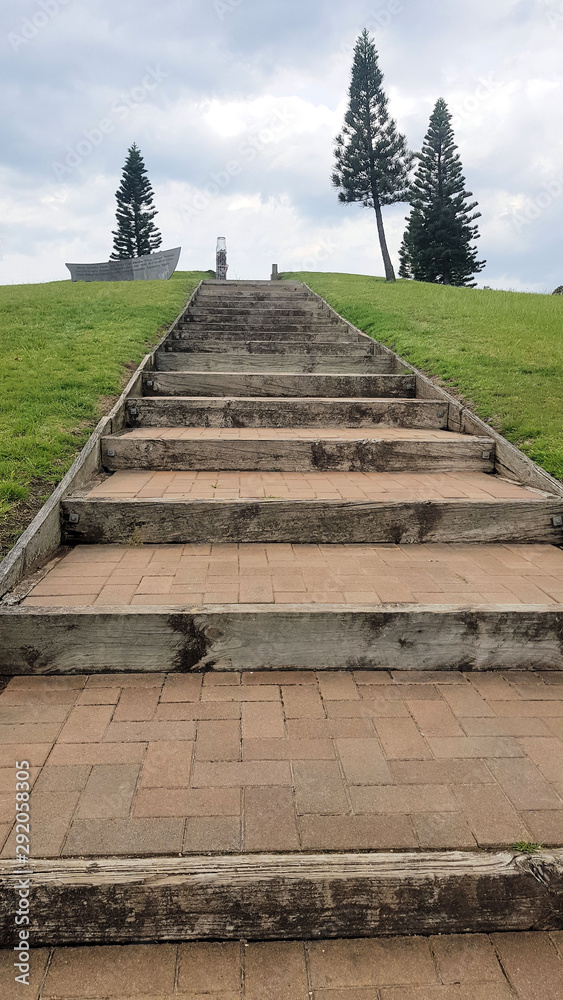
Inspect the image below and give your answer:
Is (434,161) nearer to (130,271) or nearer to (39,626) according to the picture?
(130,271)

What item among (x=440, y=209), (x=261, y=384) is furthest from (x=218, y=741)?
(x=440, y=209)

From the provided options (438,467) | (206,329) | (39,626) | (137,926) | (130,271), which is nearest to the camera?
(137,926)

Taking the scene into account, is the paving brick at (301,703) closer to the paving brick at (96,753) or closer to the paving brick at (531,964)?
the paving brick at (96,753)

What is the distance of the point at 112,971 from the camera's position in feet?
4.30

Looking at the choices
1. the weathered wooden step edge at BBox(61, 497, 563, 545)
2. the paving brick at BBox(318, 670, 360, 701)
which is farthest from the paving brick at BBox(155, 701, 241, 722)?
the weathered wooden step edge at BBox(61, 497, 563, 545)

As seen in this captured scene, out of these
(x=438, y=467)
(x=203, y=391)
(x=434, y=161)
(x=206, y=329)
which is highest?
(x=434, y=161)

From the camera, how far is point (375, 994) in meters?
1.26

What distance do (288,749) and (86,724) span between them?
0.73 m

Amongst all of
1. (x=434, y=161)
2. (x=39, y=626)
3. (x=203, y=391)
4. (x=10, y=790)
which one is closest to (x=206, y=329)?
(x=203, y=391)

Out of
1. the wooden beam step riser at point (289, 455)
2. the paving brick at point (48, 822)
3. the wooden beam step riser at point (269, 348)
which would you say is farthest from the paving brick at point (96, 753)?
the wooden beam step riser at point (269, 348)

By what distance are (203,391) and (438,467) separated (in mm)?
2596

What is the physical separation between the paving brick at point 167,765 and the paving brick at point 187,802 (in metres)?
0.03

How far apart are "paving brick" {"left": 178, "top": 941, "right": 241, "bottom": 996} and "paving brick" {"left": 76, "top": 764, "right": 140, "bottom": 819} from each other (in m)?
0.39

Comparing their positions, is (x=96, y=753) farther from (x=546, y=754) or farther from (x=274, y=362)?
(x=274, y=362)
